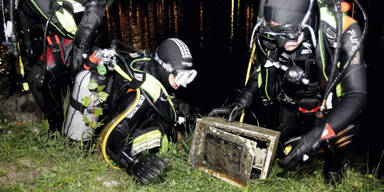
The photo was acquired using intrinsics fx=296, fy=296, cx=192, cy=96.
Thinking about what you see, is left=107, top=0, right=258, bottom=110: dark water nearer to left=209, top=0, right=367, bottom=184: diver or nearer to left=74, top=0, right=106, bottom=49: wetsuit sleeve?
left=74, top=0, right=106, bottom=49: wetsuit sleeve

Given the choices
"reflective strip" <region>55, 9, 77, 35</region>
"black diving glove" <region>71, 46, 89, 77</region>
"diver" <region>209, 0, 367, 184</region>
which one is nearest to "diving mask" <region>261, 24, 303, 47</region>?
"diver" <region>209, 0, 367, 184</region>

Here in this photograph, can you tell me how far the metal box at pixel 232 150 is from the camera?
7.99 ft

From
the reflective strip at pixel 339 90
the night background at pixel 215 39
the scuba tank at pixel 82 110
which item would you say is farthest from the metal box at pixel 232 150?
the night background at pixel 215 39

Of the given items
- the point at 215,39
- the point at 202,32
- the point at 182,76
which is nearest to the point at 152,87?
the point at 182,76

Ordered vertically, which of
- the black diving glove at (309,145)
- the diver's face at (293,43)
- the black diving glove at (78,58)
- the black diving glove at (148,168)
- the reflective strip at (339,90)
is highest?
the diver's face at (293,43)

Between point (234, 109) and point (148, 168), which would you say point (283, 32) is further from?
point (148, 168)

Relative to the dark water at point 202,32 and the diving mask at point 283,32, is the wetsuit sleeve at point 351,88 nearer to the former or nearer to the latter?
the diving mask at point 283,32

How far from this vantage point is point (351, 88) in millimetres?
2297

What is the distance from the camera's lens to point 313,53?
2604 mm

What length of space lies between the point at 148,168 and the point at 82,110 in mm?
986

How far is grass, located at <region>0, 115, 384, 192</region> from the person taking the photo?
2.63 metres

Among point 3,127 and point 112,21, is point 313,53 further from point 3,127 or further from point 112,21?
point 112,21

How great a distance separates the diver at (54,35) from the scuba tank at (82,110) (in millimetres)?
319

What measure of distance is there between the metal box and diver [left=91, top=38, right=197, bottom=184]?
369 millimetres
